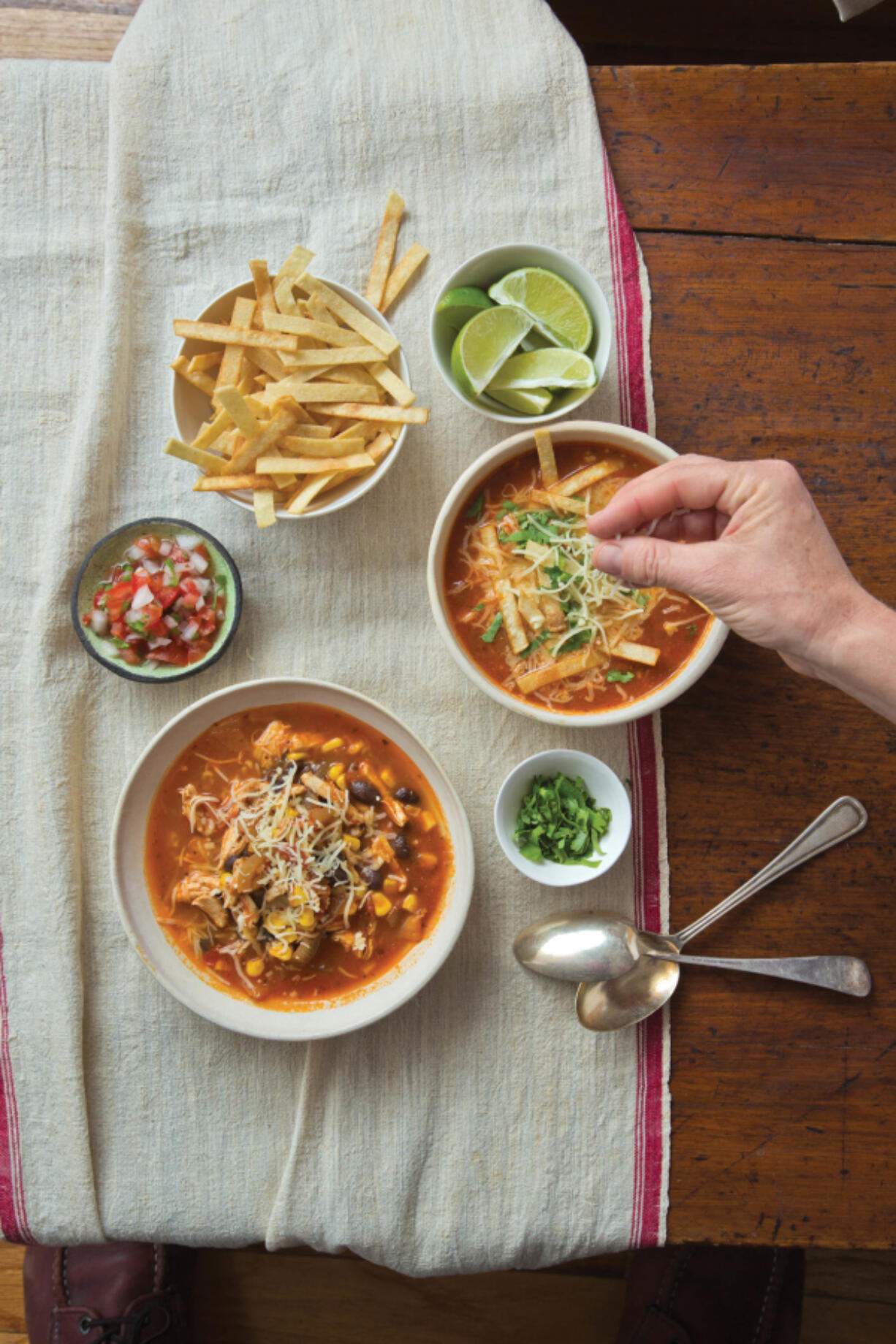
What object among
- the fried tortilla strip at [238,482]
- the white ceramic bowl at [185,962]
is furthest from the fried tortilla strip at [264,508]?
the white ceramic bowl at [185,962]

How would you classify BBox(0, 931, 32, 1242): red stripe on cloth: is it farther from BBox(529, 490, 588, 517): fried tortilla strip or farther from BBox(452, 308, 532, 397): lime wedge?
BBox(452, 308, 532, 397): lime wedge

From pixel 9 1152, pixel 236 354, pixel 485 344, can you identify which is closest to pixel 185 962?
pixel 9 1152

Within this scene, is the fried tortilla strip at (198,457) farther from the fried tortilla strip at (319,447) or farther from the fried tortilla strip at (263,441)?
the fried tortilla strip at (319,447)

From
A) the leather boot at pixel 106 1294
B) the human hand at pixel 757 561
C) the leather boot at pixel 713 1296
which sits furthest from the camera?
the leather boot at pixel 713 1296

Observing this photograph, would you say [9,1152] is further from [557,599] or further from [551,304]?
[551,304]

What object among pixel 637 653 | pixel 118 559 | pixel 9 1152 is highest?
pixel 118 559

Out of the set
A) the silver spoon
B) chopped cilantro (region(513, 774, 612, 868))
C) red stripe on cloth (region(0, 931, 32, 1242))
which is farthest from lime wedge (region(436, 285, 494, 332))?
red stripe on cloth (region(0, 931, 32, 1242))

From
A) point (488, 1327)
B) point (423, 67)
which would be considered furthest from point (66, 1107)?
point (423, 67)
